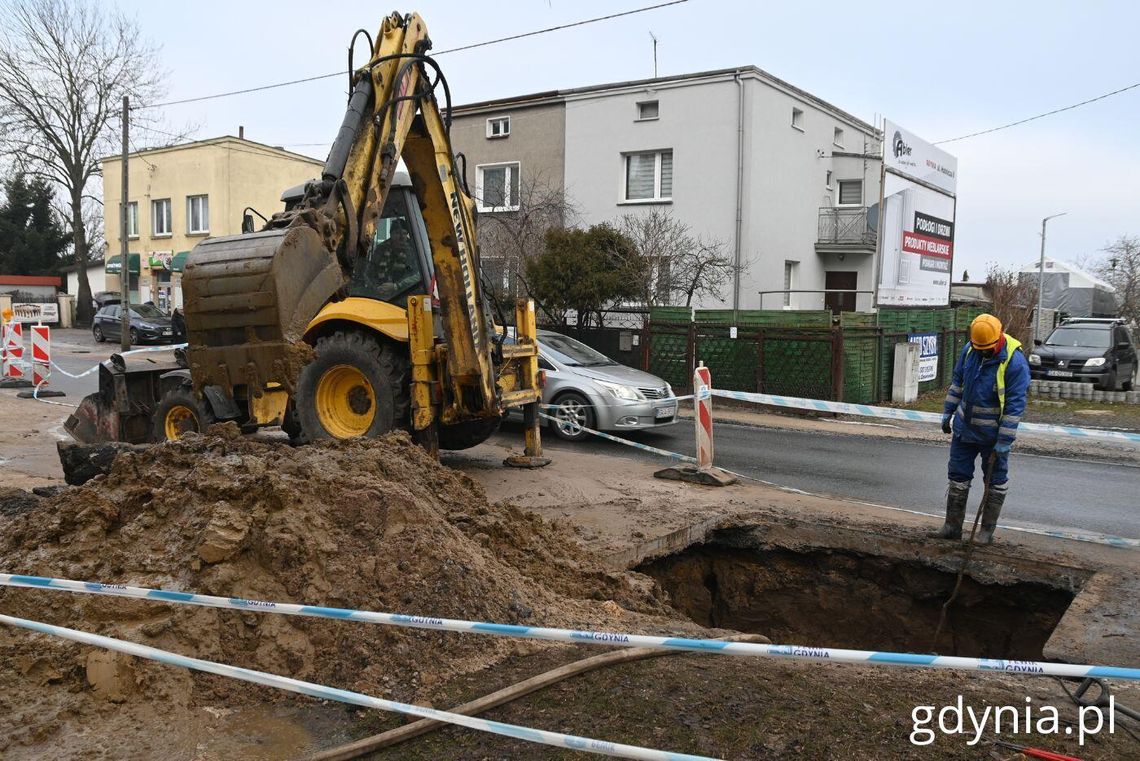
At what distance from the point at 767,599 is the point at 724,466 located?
11.7 feet

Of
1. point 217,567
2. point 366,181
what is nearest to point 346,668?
point 217,567

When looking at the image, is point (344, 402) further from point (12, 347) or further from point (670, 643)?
point (12, 347)

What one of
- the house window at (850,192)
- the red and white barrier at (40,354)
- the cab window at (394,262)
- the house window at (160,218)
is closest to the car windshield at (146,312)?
the house window at (160,218)

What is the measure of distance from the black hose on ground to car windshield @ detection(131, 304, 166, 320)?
30.8m

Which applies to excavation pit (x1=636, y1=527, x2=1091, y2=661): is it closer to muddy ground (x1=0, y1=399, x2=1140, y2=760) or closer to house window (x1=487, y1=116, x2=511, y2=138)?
muddy ground (x1=0, y1=399, x2=1140, y2=760)

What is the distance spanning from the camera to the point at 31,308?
96.2 ft

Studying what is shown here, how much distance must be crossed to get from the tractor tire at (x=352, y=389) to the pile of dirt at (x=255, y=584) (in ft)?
8.87

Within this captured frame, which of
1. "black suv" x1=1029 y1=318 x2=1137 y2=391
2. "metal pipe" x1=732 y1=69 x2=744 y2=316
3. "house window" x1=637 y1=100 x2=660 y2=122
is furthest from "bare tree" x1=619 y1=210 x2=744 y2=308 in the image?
"black suv" x1=1029 y1=318 x2=1137 y2=391

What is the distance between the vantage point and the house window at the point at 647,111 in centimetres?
2542

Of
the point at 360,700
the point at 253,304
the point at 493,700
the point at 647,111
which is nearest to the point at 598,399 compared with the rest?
the point at 253,304

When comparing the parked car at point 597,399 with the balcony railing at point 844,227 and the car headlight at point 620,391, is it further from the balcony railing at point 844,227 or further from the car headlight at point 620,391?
the balcony railing at point 844,227

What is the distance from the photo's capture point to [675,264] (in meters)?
21.5

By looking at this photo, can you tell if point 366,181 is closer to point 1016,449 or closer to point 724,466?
point 724,466

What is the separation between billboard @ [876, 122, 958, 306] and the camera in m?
18.2
